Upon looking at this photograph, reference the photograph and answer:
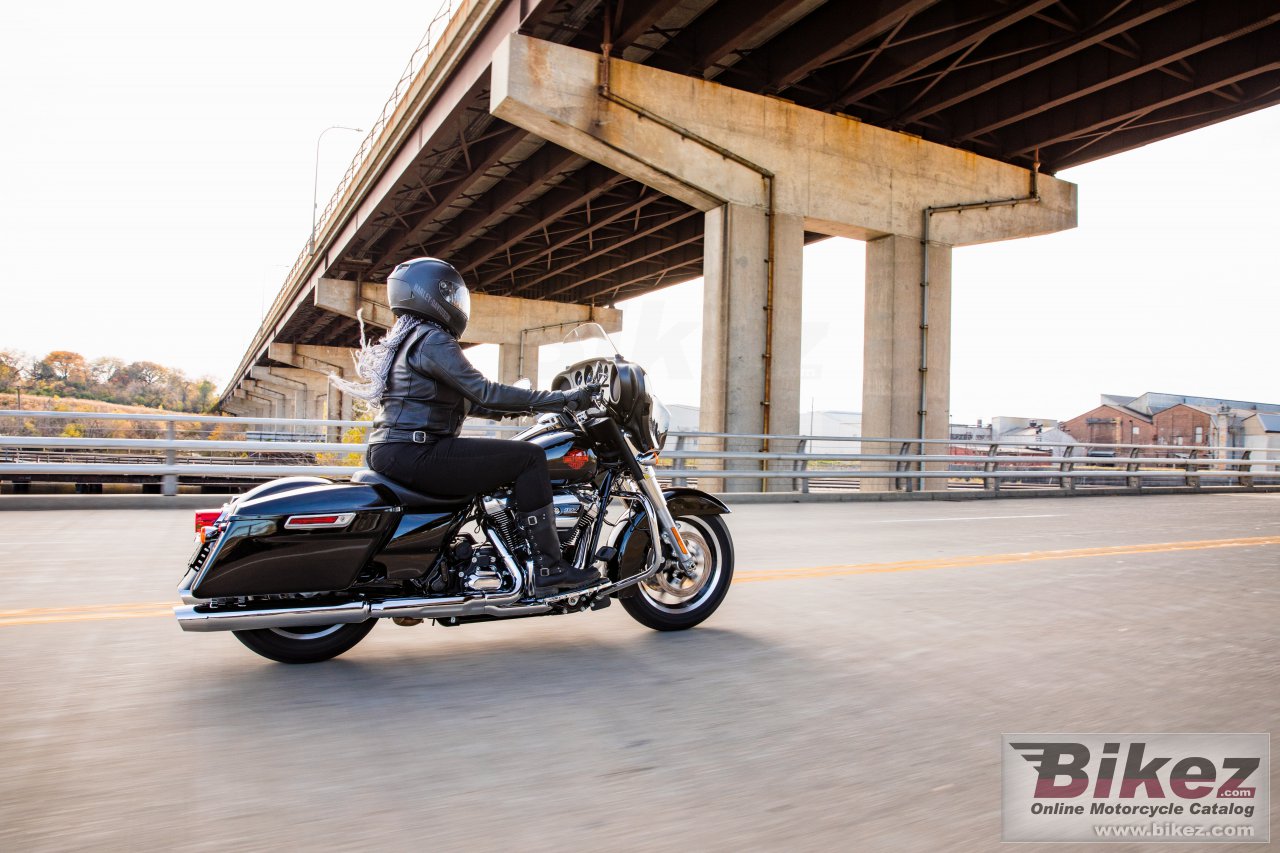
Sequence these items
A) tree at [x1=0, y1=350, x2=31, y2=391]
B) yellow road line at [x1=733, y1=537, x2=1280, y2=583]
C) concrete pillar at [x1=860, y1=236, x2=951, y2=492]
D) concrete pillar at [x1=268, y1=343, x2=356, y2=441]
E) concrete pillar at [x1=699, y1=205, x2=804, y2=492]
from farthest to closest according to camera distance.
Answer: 1. tree at [x1=0, y1=350, x2=31, y2=391]
2. concrete pillar at [x1=268, y1=343, x2=356, y2=441]
3. concrete pillar at [x1=860, y1=236, x2=951, y2=492]
4. concrete pillar at [x1=699, y1=205, x2=804, y2=492]
5. yellow road line at [x1=733, y1=537, x2=1280, y2=583]

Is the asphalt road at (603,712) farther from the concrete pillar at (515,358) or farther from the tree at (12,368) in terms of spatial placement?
the tree at (12,368)

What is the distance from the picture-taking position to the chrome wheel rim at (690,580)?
5000 mm

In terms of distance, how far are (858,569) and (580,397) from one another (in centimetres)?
383

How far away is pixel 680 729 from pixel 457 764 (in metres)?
0.86

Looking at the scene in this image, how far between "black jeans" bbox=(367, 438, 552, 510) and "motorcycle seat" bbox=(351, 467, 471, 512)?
0.03 m

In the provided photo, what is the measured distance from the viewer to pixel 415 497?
412 cm

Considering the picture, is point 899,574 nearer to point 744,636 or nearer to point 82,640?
point 744,636

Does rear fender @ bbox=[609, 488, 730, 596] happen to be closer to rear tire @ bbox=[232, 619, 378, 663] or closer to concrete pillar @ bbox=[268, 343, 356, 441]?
rear tire @ bbox=[232, 619, 378, 663]

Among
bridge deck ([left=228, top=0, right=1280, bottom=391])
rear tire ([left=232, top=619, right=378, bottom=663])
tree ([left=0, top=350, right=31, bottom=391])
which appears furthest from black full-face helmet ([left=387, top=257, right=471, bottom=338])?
tree ([left=0, top=350, right=31, bottom=391])

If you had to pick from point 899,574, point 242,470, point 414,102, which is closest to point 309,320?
point 414,102

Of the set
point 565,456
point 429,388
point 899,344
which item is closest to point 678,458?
point 899,344

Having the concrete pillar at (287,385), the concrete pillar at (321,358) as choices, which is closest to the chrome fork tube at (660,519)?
the concrete pillar at (321,358)

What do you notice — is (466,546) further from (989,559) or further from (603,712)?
(989,559)

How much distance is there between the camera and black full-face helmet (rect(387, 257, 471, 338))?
4.23m
